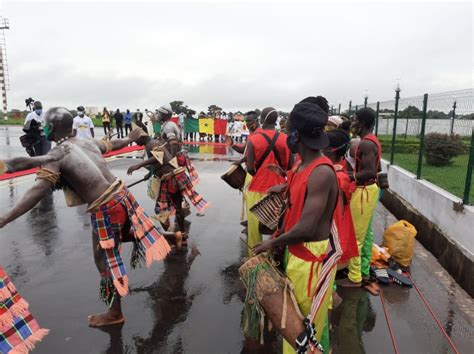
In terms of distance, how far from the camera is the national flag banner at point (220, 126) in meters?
24.8

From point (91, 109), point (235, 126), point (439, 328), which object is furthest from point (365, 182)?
point (91, 109)

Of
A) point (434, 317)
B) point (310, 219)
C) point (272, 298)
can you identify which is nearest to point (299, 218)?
point (310, 219)

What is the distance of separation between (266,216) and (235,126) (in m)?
20.2

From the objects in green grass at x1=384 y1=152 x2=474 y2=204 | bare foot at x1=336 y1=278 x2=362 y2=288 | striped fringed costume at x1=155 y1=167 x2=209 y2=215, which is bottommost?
bare foot at x1=336 y1=278 x2=362 y2=288

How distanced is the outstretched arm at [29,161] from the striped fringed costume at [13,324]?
0.68 meters

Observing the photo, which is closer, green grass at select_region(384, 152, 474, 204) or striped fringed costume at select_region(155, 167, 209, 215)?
striped fringed costume at select_region(155, 167, 209, 215)

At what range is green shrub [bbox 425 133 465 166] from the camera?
696 cm

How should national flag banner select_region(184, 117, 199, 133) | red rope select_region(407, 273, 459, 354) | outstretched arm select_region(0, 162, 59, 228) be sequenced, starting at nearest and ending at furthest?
outstretched arm select_region(0, 162, 59, 228) → red rope select_region(407, 273, 459, 354) → national flag banner select_region(184, 117, 199, 133)

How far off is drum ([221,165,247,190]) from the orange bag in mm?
2052

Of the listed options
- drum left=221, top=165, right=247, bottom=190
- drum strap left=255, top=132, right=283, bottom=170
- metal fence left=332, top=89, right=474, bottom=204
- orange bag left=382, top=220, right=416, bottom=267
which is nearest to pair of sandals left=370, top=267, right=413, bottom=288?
orange bag left=382, top=220, right=416, bottom=267

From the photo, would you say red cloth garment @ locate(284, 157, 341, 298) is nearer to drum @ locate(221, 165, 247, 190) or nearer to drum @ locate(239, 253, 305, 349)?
drum @ locate(239, 253, 305, 349)

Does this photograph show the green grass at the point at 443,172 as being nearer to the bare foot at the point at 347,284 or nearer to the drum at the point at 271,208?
the bare foot at the point at 347,284

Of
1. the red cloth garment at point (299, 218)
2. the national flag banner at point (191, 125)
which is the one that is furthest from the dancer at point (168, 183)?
the national flag banner at point (191, 125)

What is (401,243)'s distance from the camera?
15.6 ft
